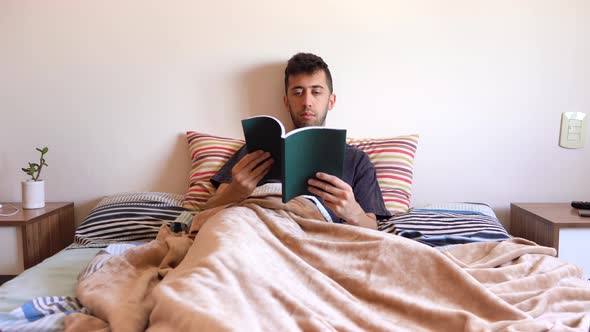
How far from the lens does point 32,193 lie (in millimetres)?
1909

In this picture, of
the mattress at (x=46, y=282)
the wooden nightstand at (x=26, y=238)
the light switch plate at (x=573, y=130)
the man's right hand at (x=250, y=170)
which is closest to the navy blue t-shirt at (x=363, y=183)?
the man's right hand at (x=250, y=170)

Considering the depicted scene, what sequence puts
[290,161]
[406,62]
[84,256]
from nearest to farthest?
[290,161] → [84,256] → [406,62]

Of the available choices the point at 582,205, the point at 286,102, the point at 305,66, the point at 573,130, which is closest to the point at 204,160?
the point at 286,102

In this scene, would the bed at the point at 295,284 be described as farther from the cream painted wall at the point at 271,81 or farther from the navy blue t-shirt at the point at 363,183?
the cream painted wall at the point at 271,81

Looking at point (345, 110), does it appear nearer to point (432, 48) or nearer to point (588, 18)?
point (432, 48)

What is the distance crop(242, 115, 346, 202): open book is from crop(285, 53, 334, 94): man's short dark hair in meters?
0.60

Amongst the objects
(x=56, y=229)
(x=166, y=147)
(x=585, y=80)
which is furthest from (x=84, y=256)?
(x=585, y=80)

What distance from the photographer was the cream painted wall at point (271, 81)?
2.04 metres

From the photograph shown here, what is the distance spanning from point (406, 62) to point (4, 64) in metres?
1.88

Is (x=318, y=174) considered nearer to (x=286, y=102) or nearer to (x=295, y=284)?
(x=295, y=284)

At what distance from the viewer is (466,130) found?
2092 millimetres

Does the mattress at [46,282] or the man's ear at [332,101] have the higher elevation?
the man's ear at [332,101]

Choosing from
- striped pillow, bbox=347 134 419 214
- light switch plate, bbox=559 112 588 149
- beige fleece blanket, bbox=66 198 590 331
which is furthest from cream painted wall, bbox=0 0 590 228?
beige fleece blanket, bbox=66 198 590 331

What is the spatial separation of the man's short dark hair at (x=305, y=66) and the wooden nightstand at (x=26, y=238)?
3.81ft
